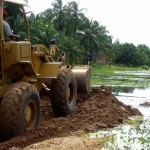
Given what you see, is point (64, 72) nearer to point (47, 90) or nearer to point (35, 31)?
point (47, 90)

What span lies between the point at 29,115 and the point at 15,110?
69 cm

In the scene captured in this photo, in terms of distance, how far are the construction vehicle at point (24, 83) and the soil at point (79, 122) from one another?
0.75 feet

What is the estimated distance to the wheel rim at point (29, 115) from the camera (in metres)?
7.75

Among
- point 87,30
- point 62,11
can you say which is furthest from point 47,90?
point 87,30

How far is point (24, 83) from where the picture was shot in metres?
7.88

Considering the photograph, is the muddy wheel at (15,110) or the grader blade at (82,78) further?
the grader blade at (82,78)

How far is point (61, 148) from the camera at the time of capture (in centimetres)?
645

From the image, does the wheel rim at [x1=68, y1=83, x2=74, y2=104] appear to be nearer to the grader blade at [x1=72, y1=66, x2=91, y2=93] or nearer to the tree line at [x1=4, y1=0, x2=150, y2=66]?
the grader blade at [x1=72, y1=66, x2=91, y2=93]

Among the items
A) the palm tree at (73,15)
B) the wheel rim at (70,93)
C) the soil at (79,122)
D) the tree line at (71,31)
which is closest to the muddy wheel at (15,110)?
the soil at (79,122)

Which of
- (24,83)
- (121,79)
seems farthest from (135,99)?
(121,79)

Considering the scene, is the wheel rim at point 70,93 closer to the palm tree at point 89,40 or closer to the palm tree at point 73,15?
the palm tree at point 73,15

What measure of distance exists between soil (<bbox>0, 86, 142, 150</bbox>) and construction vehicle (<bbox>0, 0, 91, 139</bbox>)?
0.23 metres

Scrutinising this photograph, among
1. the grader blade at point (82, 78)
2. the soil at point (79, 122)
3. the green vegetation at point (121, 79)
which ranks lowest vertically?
the green vegetation at point (121, 79)

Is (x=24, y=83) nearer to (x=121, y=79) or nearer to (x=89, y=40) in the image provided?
(x=121, y=79)
